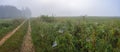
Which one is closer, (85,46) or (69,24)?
(85,46)

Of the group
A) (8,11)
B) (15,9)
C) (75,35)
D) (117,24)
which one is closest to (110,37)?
(117,24)

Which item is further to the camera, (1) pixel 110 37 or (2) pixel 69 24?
(2) pixel 69 24

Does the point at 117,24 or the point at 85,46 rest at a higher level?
the point at 117,24

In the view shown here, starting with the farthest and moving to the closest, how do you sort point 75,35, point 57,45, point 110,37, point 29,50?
point 29,50, point 75,35, point 57,45, point 110,37

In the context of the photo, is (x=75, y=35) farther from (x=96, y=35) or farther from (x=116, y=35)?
(x=116, y=35)

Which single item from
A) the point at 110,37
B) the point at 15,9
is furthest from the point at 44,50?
the point at 15,9

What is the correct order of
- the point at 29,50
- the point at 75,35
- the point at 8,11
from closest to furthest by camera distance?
1. the point at 75,35
2. the point at 29,50
3. the point at 8,11

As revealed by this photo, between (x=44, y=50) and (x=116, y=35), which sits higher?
(x=116, y=35)

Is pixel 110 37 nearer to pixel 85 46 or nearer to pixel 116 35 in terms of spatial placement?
pixel 116 35

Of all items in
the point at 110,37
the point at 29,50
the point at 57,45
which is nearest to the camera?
the point at 110,37
